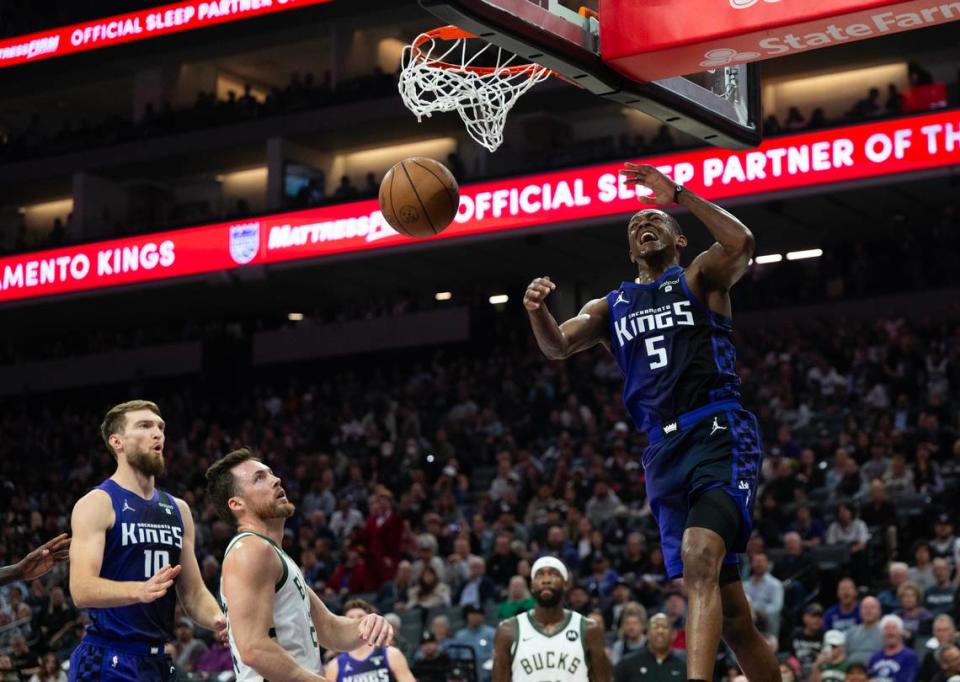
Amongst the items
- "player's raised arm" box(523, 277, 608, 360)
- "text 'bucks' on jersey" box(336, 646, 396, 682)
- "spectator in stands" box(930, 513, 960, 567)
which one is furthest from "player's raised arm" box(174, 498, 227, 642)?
"spectator in stands" box(930, 513, 960, 567)

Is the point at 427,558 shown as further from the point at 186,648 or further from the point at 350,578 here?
Answer: the point at 186,648

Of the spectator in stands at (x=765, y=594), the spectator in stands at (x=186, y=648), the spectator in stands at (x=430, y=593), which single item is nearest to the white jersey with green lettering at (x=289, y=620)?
the spectator in stands at (x=765, y=594)

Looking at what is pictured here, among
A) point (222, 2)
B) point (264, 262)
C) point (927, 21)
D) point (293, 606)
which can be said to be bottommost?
point (293, 606)

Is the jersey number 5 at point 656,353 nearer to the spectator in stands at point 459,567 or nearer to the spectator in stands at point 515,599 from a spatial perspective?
the spectator in stands at point 515,599

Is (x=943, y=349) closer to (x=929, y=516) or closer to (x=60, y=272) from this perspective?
(x=929, y=516)

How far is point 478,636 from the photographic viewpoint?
12805mm

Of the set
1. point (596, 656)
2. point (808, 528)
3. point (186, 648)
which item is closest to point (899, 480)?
point (808, 528)

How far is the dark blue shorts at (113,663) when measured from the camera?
555 centimetres

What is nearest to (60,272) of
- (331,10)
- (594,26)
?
(331,10)

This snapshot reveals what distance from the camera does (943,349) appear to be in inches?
690

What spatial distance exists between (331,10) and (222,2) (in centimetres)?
793

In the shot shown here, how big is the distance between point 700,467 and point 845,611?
709 centimetres

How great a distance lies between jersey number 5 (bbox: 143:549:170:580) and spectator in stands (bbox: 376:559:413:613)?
8.73 metres

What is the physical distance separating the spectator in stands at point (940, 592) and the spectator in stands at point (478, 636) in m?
3.97
